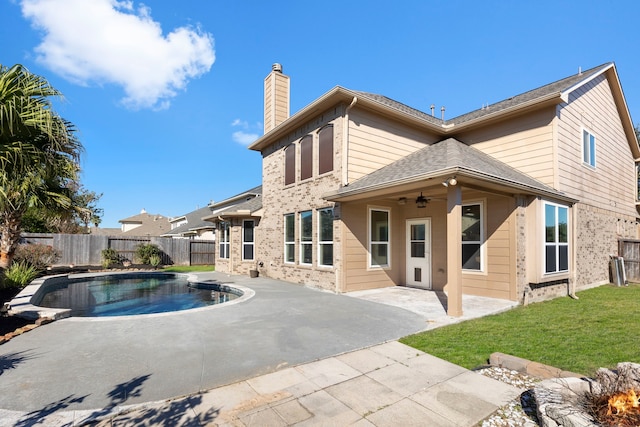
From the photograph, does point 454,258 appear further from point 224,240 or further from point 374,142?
point 224,240

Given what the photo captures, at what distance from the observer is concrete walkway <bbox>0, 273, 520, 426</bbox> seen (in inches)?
119

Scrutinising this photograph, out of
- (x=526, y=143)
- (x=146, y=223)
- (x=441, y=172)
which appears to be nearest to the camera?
(x=441, y=172)

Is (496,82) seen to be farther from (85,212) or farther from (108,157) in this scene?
(108,157)

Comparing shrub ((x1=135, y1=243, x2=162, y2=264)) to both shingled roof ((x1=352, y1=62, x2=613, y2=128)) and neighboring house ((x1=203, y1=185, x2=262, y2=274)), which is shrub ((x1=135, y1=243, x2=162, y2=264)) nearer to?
neighboring house ((x1=203, y1=185, x2=262, y2=274))

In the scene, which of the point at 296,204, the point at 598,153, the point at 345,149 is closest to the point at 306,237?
the point at 296,204

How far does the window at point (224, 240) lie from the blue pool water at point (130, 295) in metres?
2.36

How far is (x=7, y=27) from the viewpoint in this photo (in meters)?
8.15

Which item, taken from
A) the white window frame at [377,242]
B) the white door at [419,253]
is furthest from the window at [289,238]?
the white door at [419,253]

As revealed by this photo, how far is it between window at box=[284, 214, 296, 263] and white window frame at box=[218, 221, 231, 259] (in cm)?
479

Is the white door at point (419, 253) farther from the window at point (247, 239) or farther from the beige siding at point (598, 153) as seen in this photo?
the window at point (247, 239)

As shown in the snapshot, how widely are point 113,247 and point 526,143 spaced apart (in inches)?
870

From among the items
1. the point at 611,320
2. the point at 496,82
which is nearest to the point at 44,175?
the point at 611,320

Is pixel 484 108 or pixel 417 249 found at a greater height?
pixel 484 108

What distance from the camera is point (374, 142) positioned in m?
10.5
